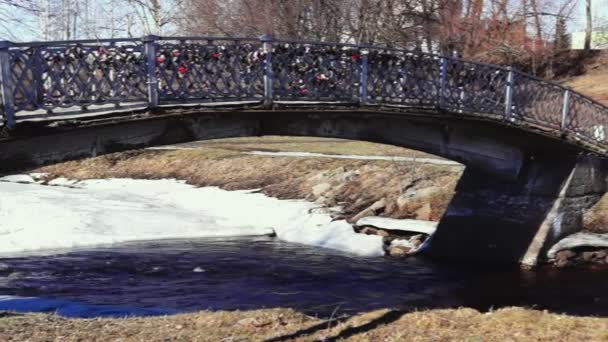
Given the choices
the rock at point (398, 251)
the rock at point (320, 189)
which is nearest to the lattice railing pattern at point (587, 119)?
the rock at point (398, 251)

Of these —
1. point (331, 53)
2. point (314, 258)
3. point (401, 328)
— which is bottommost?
point (314, 258)

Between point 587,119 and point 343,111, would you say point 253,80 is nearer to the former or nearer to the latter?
point 343,111

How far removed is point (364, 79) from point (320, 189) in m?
10.9

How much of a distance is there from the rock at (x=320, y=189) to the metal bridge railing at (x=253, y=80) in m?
8.94

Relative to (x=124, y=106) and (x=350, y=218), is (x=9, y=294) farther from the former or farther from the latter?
(x=350, y=218)

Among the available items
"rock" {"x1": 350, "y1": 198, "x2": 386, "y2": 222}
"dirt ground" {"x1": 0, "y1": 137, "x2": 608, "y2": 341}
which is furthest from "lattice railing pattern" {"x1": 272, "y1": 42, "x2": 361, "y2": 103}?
"rock" {"x1": 350, "y1": 198, "x2": 386, "y2": 222}

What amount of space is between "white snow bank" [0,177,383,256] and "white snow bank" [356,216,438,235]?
634mm

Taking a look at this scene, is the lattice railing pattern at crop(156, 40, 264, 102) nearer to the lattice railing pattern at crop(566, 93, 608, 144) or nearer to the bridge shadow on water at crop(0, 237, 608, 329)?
the bridge shadow on water at crop(0, 237, 608, 329)

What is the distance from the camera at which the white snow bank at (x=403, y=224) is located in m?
18.1

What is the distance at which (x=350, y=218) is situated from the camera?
66.1 ft

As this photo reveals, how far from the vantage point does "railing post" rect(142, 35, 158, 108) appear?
991 cm

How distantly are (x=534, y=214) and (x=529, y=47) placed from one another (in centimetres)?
2288

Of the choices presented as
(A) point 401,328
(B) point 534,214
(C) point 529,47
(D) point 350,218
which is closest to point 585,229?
(B) point 534,214

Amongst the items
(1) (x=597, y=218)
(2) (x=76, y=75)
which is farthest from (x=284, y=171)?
(2) (x=76, y=75)
